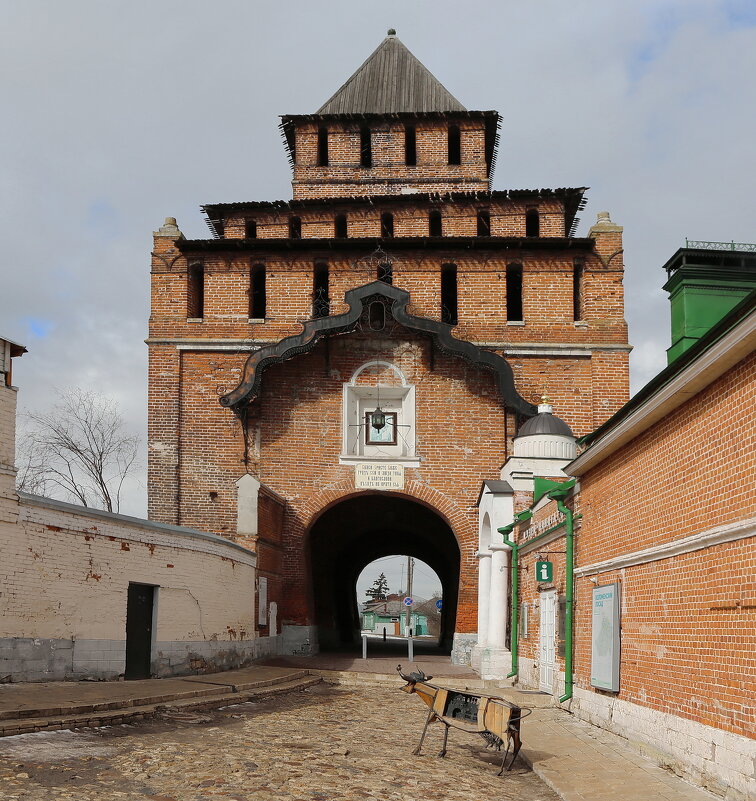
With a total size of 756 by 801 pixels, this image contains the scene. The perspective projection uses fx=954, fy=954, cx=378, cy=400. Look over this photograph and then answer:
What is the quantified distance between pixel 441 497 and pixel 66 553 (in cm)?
1051

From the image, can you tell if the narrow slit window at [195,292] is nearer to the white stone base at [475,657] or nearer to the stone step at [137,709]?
the white stone base at [475,657]

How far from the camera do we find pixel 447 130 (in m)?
26.7

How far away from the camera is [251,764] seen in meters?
8.32

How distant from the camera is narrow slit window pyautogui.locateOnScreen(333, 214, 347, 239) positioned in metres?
24.7

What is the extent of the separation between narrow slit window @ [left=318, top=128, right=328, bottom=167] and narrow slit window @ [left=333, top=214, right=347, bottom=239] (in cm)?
288

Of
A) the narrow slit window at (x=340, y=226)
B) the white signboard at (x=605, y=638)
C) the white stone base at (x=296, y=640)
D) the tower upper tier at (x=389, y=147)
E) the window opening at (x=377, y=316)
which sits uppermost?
the tower upper tier at (x=389, y=147)

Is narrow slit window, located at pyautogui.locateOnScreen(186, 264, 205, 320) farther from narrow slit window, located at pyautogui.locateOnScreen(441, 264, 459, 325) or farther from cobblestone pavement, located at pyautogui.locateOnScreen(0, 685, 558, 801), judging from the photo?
cobblestone pavement, located at pyautogui.locateOnScreen(0, 685, 558, 801)

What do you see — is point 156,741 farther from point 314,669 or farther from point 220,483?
point 220,483

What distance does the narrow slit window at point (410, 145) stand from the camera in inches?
1059

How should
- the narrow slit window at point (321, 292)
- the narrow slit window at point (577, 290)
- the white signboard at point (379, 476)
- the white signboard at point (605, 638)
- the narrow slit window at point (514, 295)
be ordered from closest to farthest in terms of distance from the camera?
the white signboard at point (605, 638) → the white signboard at point (379, 476) → the narrow slit window at point (577, 290) → the narrow slit window at point (321, 292) → the narrow slit window at point (514, 295)

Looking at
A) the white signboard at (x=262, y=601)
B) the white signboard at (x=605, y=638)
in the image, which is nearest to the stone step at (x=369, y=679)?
the white signboard at (x=262, y=601)

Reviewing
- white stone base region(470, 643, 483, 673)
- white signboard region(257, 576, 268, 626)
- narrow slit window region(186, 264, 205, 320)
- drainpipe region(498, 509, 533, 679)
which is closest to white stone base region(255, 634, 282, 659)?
white signboard region(257, 576, 268, 626)

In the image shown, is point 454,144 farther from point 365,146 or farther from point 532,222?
point 532,222

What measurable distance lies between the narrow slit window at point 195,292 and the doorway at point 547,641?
450 inches
